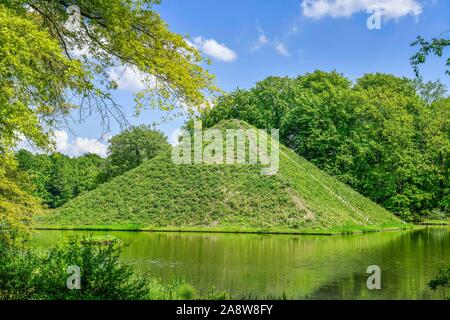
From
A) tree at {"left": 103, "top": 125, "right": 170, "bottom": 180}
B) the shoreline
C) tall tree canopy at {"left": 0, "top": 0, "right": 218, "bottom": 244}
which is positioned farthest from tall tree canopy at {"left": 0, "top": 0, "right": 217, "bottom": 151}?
tree at {"left": 103, "top": 125, "right": 170, "bottom": 180}

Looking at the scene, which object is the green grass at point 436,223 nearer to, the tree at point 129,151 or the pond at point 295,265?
the pond at point 295,265

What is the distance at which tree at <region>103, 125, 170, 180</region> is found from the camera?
6631 cm

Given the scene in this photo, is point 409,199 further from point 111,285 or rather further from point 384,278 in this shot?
point 111,285

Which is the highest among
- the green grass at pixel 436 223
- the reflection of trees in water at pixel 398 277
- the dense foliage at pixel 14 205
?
the green grass at pixel 436 223

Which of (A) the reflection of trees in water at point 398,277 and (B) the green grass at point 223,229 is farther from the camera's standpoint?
(B) the green grass at point 223,229

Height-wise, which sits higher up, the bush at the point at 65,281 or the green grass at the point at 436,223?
the green grass at the point at 436,223

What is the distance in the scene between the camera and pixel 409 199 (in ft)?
178

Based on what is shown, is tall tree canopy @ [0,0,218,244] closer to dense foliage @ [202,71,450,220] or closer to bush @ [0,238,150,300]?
bush @ [0,238,150,300]

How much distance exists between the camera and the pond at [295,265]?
1428 centimetres

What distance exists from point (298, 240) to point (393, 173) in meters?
28.9

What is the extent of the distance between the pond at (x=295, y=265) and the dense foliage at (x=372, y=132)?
Result: 2621 cm

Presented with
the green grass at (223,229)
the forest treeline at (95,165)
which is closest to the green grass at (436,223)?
the green grass at (223,229)

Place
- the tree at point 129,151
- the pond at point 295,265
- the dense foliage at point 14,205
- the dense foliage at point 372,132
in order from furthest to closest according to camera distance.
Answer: the tree at point 129,151, the dense foliage at point 372,132, the pond at point 295,265, the dense foliage at point 14,205
